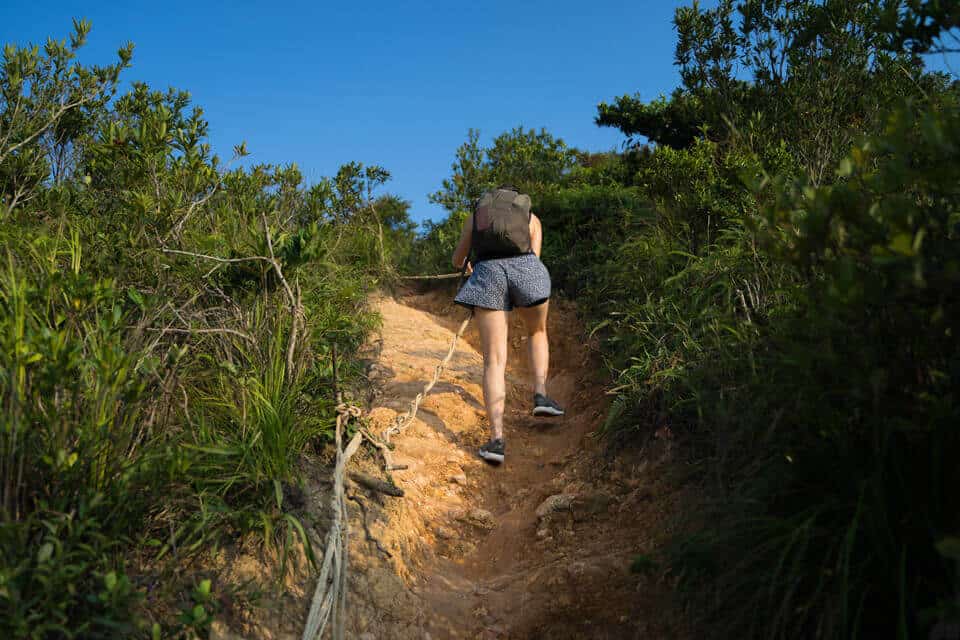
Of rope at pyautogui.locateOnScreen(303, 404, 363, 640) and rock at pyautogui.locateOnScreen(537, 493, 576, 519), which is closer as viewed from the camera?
rope at pyautogui.locateOnScreen(303, 404, 363, 640)

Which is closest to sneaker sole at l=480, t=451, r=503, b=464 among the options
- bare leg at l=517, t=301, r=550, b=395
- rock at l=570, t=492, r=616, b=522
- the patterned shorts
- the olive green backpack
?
bare leg at l=517, t=301, r=550, b=395

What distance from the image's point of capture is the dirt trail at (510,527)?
2.78 metres

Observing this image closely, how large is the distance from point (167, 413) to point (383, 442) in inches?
51.8

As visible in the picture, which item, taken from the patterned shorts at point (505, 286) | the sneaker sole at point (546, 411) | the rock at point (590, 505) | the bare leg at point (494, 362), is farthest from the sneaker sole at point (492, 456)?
the patterned shorts at point (505, 286)

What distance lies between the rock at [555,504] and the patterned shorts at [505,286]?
1.40 metres

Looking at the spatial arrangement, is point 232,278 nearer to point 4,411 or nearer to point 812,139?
point 4,411

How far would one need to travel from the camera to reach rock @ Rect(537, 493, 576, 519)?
3.71 m

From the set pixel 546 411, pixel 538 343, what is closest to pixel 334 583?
pixel 546 411

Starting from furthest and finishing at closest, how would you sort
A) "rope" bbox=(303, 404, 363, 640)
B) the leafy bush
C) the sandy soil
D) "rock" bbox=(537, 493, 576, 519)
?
"rock" bbox=(537, 493, 576, 519) < the sandy soil < "rope" bbox=(303, 404, 363, 640) < the leafy bush

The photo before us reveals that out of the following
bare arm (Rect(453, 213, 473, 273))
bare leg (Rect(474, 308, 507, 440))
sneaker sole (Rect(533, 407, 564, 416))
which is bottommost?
sneaker sole (Rect(533, 407, 564, 416))

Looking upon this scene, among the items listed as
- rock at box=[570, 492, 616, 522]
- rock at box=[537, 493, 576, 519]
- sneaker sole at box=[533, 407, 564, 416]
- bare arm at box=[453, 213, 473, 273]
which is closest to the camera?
rock at box=[570, 492, 616, 522]

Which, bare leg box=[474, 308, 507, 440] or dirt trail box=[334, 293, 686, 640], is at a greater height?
bare leg box=[474, 308, 507, 440]

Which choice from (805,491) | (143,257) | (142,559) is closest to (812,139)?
(805,491)

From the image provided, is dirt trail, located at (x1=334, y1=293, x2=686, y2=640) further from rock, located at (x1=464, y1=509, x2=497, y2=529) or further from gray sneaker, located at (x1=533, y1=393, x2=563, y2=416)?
gray sneaker, located at (x1=533, y1=393, x2=563, y2=416)
